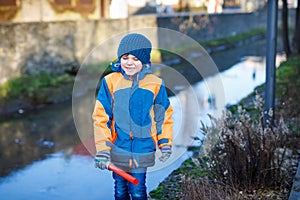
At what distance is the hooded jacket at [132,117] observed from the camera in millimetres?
3561

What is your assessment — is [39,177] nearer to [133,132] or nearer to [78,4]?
[133,132]

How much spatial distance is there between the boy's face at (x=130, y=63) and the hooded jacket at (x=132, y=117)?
0.05 meters

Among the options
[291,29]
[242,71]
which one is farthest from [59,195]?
[291,29]

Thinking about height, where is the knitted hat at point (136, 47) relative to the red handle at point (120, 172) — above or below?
above

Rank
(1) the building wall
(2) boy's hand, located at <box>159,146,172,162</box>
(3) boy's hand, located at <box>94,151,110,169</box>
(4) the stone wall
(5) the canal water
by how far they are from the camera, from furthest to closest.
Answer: (1) the building wall → (4) the stone wall → (5) the canal water → (2) boy's hand, located at <box>159,146,172,162</box> → (3) boy's hand, located at <box>94,151,110,169</box>

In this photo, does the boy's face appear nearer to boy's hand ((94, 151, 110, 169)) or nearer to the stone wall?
boy's hand ((94, 151, 110, 169))

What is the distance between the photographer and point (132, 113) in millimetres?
3566

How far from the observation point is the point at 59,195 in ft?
17.8

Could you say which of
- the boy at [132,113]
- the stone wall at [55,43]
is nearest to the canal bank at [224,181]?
the boy at [132,113]

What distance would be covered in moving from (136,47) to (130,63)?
0.12 metres

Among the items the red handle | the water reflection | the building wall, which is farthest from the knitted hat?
the building wall

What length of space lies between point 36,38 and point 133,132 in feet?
28.9

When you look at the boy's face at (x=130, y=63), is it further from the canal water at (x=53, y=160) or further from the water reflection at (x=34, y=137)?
the water reflection at (x=34, y=137)

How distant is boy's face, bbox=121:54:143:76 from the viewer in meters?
3.56
